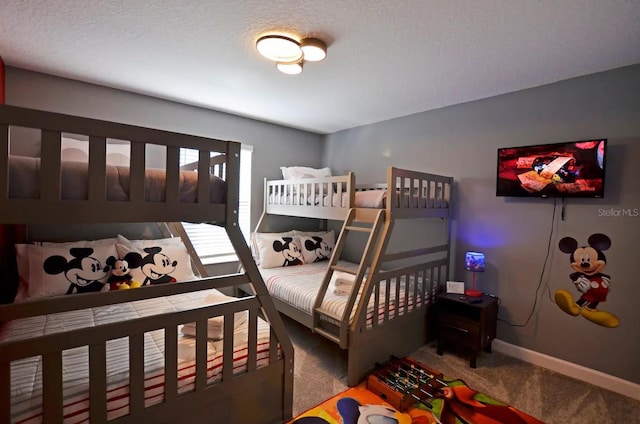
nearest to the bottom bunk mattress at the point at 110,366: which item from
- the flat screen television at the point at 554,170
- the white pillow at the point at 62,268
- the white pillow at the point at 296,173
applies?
the white pillow at the point at 62,268

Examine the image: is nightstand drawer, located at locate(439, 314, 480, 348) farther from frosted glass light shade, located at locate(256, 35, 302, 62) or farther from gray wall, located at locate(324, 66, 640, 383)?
frosted glass light shade, located at locate(256, 35, 302, 62)

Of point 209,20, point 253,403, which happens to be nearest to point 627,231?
point 253,403

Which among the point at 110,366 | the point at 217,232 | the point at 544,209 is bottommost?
the point at 110,366

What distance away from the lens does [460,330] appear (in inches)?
99.8

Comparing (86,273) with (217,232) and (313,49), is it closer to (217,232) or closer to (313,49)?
(217,232)

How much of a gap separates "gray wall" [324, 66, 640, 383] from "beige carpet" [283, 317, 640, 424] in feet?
0.72

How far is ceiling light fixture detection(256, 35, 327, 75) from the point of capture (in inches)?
72.2

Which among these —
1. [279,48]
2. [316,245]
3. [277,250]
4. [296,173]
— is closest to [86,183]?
[279,48]

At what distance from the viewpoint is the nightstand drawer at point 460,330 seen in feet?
8.04

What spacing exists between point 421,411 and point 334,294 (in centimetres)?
102

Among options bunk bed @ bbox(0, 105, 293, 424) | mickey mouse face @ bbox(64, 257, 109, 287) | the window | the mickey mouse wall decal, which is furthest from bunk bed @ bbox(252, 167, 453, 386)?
mickey mouse face @ bbox(64, 257, 109, 287)

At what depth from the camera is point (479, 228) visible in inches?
113

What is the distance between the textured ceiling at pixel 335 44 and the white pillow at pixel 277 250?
1.59 metres

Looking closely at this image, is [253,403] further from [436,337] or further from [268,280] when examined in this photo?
[436,337]
